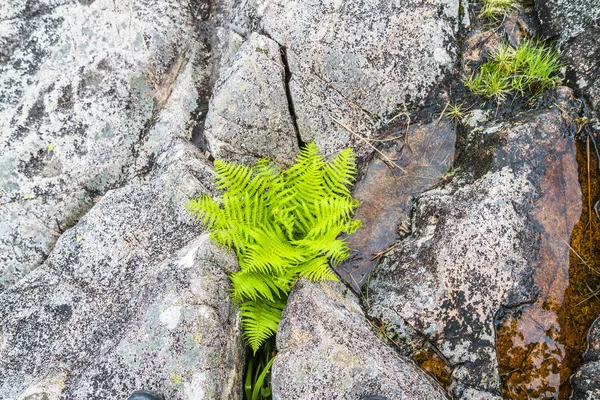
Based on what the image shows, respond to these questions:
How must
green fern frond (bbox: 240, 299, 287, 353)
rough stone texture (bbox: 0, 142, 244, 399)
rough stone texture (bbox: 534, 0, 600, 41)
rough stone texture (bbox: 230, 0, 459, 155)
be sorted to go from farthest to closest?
rough stone texture (bbox: 230, 0, 459, 155) → rough stone texture (bbox: 534, 0, 600, 41) → green fern frond (bbox: 240, 299, 287, 353) → rough stone texture (bbox: 0, 142, 244, 399)

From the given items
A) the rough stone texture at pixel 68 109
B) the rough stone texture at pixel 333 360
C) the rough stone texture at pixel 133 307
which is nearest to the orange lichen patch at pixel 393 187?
the rough stone texture at pixel 333 360

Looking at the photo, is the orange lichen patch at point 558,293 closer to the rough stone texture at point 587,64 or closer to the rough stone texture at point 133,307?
the rough stone texture at point 587,64

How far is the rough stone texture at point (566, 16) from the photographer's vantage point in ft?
13.1

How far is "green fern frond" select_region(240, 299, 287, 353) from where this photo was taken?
11.8ft

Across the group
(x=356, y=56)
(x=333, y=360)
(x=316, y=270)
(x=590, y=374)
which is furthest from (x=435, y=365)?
(x=356, y=56)

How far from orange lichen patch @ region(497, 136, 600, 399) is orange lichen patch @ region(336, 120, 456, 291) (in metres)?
0.95

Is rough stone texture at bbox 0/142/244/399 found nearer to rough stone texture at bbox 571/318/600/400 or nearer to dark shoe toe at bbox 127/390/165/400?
dark shoe toe at bbox 127/390/165/400

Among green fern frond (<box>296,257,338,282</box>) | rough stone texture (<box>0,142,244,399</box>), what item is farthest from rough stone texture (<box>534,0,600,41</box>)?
rough stone texture (<box>0,142,244,399</box>)

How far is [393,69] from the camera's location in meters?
4.30

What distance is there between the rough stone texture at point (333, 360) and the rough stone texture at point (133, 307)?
524mm

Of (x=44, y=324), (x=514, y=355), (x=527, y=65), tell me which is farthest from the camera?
(x=527, y=65)

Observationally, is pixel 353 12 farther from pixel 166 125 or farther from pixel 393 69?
pixel 166 125

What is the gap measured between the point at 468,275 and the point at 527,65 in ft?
7.09

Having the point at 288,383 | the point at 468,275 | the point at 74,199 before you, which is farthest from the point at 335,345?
the point at 74,199
